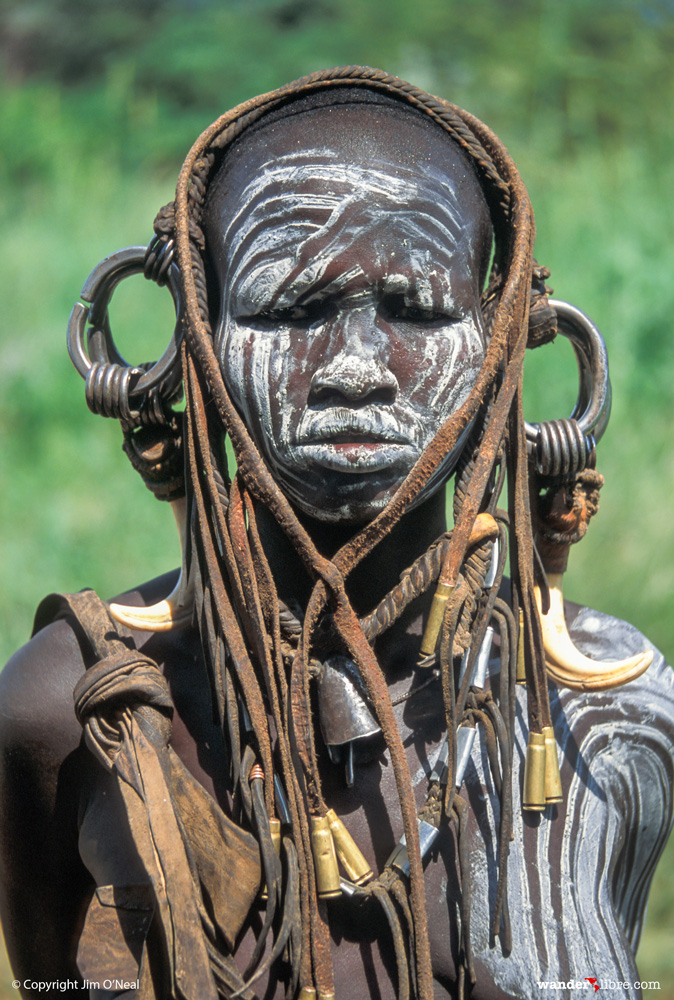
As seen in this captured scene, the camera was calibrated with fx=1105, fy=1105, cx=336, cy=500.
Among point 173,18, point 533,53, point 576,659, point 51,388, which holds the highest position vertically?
point 173,18

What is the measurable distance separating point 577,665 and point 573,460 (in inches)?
11.2

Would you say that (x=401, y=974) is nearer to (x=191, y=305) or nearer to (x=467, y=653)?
(x=467, y=653)

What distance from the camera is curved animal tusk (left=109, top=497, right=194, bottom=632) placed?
153 cm

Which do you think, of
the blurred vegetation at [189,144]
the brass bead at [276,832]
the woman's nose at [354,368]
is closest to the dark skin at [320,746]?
the woman's nose at [354,368]

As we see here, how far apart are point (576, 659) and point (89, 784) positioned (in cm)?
72

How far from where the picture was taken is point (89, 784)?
160cm

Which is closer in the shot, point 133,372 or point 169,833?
point 169,833

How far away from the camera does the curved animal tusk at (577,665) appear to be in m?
1.50

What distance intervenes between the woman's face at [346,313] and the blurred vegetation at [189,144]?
6.72 feet

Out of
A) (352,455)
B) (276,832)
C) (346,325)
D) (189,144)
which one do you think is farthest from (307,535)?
(189,144)

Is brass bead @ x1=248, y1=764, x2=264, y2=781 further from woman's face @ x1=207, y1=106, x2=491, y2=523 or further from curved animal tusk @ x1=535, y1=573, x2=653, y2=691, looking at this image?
curved animal tusk @ x1=535, y1=573, x2=653, y2=691

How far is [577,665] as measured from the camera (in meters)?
1.53

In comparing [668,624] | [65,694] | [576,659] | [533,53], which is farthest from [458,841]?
[533,53]

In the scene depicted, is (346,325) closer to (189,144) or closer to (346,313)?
(346,313)
